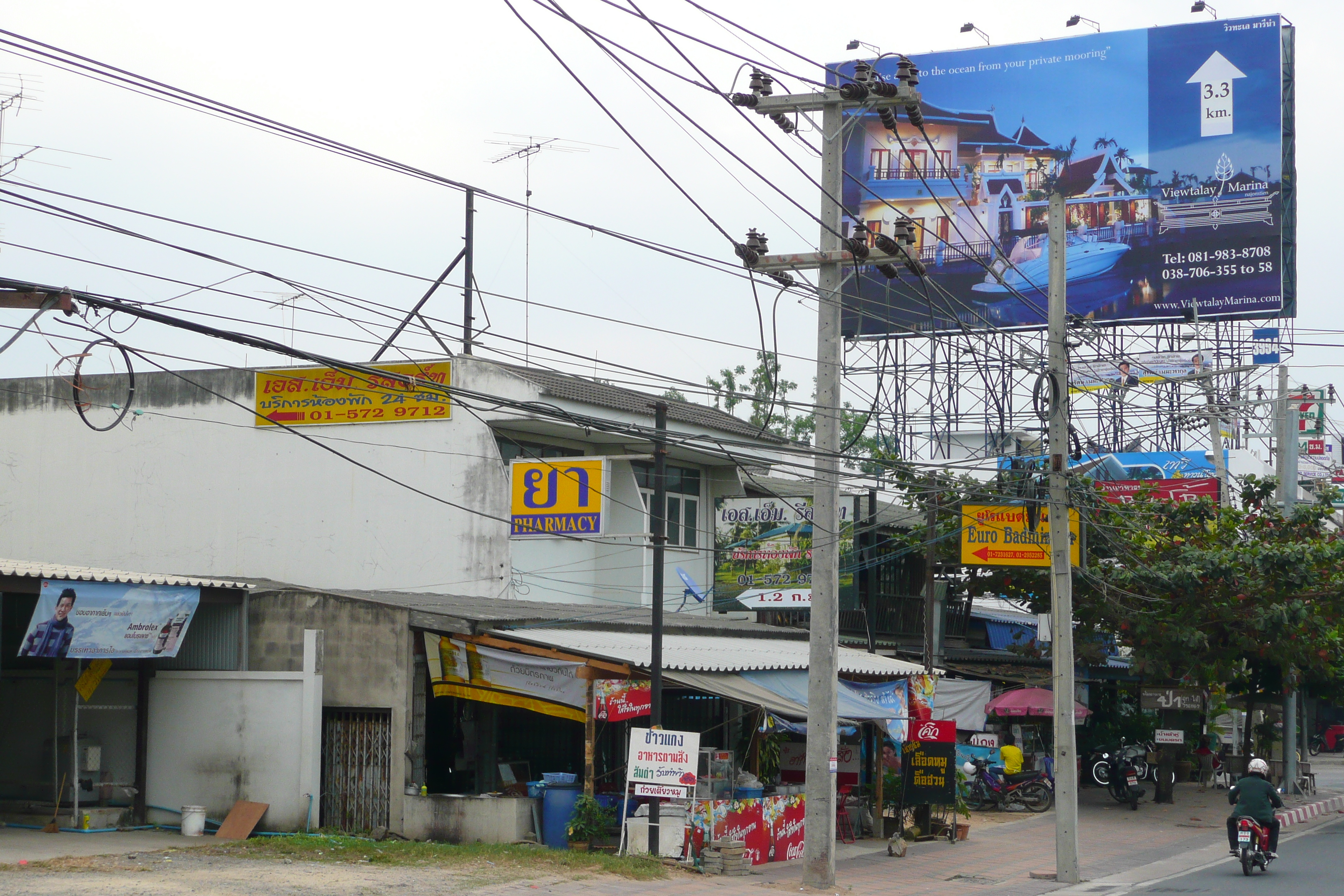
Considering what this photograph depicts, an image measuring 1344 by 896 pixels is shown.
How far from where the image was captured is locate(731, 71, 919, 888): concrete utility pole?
1505 cm

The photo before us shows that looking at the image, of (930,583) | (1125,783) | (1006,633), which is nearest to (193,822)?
(930,583)

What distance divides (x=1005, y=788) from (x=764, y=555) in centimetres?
645

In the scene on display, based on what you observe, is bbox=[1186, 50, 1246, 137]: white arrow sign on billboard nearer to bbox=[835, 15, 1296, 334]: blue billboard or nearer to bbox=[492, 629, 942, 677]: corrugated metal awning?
bbox=[835, 15, 1296, 334]: blue billboard

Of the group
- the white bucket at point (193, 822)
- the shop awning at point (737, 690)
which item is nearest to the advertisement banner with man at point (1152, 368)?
the shop awning at point (737, 690)

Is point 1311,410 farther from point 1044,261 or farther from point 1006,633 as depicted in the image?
point 1006,633

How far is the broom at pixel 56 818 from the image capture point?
17266mm

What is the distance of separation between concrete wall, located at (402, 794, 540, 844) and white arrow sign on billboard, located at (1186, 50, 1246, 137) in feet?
106

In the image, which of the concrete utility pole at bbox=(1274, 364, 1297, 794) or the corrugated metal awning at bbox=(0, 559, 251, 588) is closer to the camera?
the corrugated metal awning at bbox=(0, 559, 251, 588)

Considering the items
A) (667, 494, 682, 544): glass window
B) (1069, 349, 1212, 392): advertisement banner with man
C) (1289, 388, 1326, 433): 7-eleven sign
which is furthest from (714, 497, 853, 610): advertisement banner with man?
(1069, 349, 1212, 392): advertisement banner with man

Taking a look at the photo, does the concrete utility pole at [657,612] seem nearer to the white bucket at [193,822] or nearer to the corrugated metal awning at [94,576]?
the white bucket at [193,822]

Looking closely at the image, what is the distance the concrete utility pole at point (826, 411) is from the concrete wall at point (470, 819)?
12.2 feet

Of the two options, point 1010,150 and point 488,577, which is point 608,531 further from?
point 1010,150

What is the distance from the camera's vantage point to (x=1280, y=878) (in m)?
16.3

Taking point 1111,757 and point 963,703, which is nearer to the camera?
point 963,703
